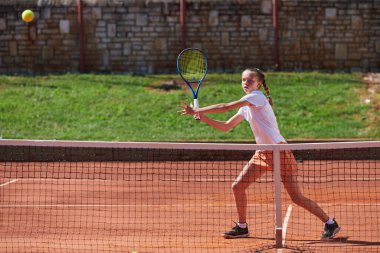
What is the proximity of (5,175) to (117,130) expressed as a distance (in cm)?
379

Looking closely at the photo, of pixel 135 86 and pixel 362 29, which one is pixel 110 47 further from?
pixel 362 29

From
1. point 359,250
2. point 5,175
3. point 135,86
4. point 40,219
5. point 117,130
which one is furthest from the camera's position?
point 135,86

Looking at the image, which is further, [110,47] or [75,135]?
[110,47]

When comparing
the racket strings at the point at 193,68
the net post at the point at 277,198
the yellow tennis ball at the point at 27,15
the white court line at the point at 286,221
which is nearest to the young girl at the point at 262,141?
the net post at the point at 277,198

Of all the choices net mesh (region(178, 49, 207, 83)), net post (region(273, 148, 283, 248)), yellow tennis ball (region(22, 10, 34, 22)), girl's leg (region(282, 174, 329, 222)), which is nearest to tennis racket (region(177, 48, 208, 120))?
net mesh (region(178, 49, 207, 83))

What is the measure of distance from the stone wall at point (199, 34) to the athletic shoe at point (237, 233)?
12.8 meters

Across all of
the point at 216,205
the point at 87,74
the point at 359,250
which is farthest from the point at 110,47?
the point at 359,250

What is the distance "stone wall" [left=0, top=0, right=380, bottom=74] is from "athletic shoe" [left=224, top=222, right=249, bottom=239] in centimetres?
1277

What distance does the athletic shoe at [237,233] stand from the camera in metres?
8.12

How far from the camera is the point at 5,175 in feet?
45.3

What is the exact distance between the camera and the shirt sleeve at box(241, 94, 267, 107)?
7672 millimetres

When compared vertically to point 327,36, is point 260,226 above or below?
below

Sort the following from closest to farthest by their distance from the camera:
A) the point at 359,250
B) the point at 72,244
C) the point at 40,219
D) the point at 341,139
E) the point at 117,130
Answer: the point at 359,250 → the point at 72,244 → the point at 40,219 → the point at 341,139 → the point at 117,130

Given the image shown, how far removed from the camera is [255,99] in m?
7.69
